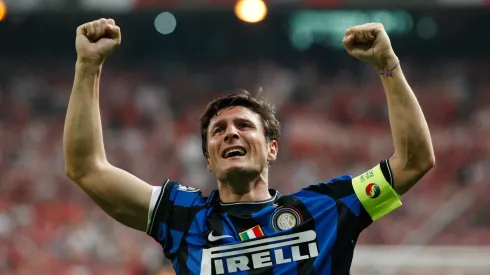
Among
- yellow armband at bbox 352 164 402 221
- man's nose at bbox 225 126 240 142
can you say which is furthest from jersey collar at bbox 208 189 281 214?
yellow armband at bbox 352 164 402 221

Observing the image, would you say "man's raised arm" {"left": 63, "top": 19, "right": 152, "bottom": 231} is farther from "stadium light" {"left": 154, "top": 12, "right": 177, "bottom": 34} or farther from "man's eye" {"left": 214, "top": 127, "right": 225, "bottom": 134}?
"stadium light" {"left": 154, "top": 12, "right": 177, "bottom": 34}

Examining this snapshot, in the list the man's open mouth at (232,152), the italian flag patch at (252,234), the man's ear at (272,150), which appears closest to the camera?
the italian flag patch at (252,234)

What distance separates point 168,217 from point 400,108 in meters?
1.05

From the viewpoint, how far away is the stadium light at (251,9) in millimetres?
13773

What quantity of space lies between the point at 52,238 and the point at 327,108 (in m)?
5.59

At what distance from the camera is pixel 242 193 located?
3.56 m

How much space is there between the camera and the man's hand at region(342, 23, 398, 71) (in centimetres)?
323

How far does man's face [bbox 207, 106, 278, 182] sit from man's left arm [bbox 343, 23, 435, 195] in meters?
0.64

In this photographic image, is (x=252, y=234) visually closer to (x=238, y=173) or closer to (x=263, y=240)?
(x=263, y=240)

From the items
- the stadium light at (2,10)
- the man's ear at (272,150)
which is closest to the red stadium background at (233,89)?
the stadium light at (2,10)

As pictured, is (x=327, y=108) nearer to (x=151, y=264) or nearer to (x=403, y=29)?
(x=403, y=29)

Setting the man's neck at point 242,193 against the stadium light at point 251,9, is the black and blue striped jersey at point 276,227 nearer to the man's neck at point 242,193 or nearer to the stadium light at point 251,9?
the man's neck at point 242,193

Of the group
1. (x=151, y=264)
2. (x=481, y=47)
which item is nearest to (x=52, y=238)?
(x=151, y=264)

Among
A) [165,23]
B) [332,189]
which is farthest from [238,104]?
[165,23]
